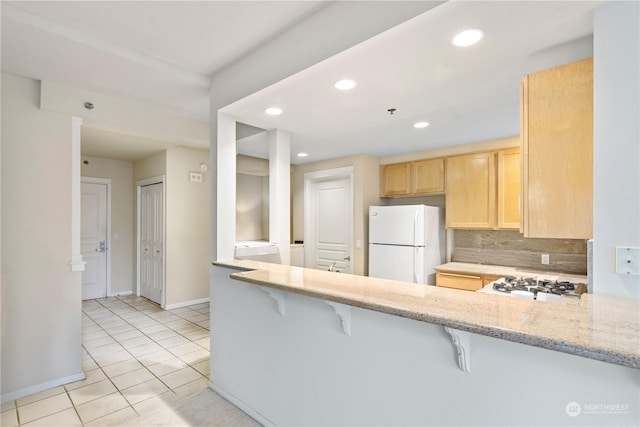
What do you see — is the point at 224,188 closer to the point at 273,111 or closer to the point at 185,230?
the point at 273,111

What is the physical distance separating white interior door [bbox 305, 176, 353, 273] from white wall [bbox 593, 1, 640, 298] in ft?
11.4

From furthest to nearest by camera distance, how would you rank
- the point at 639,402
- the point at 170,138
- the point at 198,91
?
the point at 170,138 → the point at 198,91 → the point at 639,402

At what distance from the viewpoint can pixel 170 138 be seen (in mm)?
3322

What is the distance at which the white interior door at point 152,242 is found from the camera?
4777mm

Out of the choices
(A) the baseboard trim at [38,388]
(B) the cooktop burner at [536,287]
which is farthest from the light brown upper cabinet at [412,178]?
(A) the baseboard trim at [38,388]

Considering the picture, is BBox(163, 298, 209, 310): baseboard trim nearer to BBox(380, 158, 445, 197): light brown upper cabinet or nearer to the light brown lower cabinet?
BBox(380, 158, 445, 197): light brown upper cabinet

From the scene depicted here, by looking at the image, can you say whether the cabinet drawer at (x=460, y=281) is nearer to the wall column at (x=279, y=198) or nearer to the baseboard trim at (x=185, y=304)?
the wall column at (x=279, y=198)

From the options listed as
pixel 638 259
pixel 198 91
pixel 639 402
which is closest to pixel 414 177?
pixel 198 91

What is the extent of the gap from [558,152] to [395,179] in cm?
318

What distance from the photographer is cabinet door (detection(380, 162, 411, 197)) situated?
4.46 m

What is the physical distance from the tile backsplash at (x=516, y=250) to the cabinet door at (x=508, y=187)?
0.31 metres

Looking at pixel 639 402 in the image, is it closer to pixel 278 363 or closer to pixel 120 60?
pixel 278 363

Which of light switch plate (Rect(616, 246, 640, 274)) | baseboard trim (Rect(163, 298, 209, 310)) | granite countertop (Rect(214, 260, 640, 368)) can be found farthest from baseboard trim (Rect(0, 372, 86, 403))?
light switch plate (Rect(616, 246, 640, 274))

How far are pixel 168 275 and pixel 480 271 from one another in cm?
421
